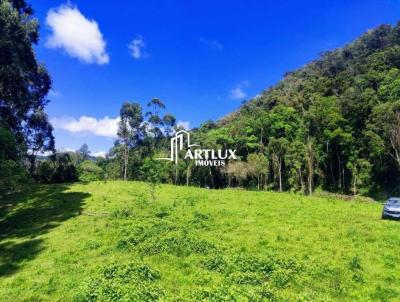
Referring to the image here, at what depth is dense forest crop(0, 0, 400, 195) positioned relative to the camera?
117 feet

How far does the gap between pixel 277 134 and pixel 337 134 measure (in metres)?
14.5

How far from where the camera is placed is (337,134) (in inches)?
2351

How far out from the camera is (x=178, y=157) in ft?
243

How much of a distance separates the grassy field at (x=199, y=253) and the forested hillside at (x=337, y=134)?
97.8 feet

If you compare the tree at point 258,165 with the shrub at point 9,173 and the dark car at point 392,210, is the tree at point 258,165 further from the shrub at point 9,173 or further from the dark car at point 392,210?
the shrub at point 9,173

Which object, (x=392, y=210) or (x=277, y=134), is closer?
(x=392, y=210)

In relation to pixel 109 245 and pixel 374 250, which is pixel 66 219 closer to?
pixel 109 245

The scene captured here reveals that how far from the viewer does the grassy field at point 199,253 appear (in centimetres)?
1226

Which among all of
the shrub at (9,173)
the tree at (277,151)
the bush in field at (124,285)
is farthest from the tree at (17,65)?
the tree at (277,151)

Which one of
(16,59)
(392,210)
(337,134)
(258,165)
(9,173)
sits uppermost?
(16,59)

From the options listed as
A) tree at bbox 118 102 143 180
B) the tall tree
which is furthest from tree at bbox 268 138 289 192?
the tall tree

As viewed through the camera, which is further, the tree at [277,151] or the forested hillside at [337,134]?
the tree at [277,151]

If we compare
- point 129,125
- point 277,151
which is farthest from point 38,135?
point 277,151

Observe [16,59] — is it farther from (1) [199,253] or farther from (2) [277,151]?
(2) [277,151]
